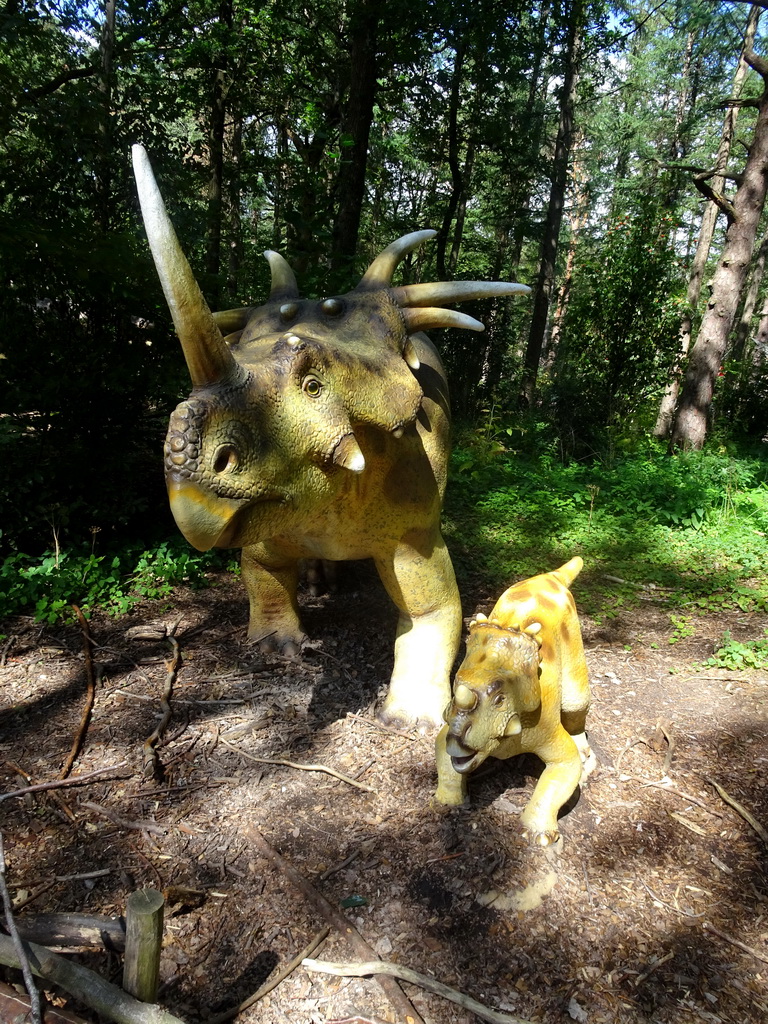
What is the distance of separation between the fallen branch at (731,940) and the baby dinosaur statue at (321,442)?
135 cm

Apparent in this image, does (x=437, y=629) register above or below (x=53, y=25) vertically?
below

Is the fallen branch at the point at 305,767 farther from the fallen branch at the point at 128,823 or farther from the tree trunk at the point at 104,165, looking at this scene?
the tree trunk at the point at 104,165

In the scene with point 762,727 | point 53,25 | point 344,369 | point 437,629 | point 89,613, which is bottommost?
point 89,613

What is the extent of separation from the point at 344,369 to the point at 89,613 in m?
2.88

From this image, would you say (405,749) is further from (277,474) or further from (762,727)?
(762,727)

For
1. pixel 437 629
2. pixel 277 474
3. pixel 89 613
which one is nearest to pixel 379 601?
pixel 437 629

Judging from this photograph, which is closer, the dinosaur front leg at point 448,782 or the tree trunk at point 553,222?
the dinosaur front leg at point 448,782

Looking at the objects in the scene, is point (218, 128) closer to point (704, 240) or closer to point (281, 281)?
point (281, 281)

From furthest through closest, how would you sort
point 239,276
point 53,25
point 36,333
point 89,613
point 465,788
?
point 239,276 → point 53,25 → point 36,333 → point 89,613 → point 465,788

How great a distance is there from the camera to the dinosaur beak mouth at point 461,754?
223 cm

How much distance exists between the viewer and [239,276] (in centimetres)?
864

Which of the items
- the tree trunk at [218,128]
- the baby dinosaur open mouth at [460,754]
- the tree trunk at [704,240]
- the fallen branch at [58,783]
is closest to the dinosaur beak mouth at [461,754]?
the baby dinosaur open mouth at [460,754]

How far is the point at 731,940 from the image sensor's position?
7.64ft

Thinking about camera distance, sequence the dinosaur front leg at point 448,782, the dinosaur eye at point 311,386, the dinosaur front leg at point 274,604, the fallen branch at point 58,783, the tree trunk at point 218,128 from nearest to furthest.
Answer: the dinosaur eye at point 311,386, the fallen branch at point 58,783, the dinosaur front leg at point 448,782, the dinosaur front leg at point 274,604, the tree trunk at point 218,128
